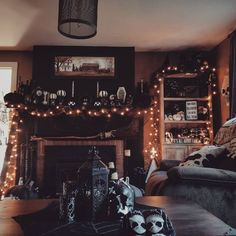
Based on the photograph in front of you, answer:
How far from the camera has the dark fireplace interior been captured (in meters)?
4.48

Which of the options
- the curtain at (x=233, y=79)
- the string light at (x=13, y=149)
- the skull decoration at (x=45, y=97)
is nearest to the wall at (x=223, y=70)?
the curtain at (x=233, y=79)

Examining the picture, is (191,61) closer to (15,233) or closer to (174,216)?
(174,216)

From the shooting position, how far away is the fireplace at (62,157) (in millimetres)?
4480

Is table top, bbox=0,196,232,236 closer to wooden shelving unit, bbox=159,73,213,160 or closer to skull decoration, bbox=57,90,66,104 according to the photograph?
wooden shelving unit, bbox=159,73,213,160

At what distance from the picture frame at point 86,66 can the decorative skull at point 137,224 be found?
414 cm

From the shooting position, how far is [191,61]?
473 centimetres

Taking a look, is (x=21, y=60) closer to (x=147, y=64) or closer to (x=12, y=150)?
(x=12, y=150)

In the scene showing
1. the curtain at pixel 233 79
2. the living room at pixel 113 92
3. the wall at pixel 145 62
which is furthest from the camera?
the wall at pixel 145 62

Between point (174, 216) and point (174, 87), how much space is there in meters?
3.90

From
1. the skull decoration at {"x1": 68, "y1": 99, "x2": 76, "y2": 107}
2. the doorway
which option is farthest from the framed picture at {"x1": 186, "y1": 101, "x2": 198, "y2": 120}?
the doorway

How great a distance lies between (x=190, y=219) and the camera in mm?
1213

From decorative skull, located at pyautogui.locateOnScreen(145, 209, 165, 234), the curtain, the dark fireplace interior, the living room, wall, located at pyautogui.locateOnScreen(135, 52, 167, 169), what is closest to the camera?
decorative skull, located at pyautogui.locateOnScreen(145, 209, 165, 234)

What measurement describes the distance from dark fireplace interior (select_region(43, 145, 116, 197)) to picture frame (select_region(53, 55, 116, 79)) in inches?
50.4

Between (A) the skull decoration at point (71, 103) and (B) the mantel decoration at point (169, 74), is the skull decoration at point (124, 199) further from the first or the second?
(B) the mantel decoration at point (169, 74)
